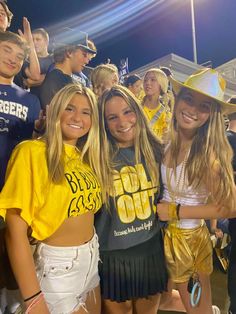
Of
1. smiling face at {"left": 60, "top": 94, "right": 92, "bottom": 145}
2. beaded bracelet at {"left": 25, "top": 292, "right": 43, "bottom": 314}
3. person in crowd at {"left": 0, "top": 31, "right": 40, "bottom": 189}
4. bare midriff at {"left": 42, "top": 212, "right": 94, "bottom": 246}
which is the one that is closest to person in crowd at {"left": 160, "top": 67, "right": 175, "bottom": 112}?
smiling face at {"left": 60, "top": 94, "right": 92, "bottom": 145}

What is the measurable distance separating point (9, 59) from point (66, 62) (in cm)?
42

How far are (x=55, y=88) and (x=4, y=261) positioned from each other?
1031mm

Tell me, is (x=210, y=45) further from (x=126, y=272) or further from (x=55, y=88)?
(x=126, y=272)

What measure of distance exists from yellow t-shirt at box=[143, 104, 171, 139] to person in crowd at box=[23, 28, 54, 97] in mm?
733

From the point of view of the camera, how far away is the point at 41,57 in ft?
7.16

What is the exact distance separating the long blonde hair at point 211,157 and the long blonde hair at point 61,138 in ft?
1.60

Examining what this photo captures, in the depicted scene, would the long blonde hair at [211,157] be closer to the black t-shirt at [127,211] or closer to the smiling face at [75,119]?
the black t-shirt at [127,211]

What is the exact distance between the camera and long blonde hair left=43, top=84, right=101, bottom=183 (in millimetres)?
1329

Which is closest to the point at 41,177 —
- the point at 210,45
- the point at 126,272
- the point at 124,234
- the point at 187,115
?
the point at 124,234

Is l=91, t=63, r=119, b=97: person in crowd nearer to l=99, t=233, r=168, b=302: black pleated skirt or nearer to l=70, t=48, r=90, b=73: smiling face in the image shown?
l=70, t=48, r=90, b=73: smiling face

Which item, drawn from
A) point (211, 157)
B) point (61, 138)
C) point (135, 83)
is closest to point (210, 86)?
point (211, 157)

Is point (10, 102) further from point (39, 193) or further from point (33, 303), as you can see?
point (33, 303)

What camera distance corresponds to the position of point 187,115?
1.79 metres

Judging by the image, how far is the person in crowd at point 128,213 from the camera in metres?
1.59
